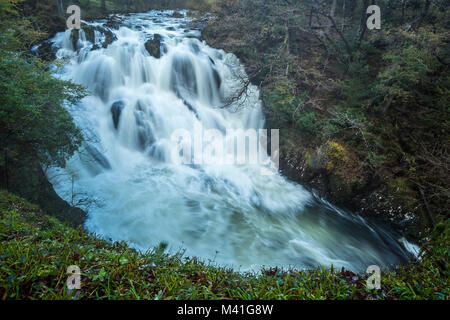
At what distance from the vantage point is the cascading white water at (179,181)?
6727 mm

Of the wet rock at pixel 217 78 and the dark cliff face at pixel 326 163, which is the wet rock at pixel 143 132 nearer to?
the wet rock at pixel 217 78

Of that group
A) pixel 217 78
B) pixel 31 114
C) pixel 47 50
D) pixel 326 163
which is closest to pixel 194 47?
pixel 217 78

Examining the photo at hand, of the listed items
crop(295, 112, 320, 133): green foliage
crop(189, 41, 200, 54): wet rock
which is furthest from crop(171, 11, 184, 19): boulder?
crop(295, 112, 320, 133): green foliage

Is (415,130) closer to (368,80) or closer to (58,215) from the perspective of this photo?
(368,80)

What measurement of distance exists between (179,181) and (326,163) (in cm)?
625

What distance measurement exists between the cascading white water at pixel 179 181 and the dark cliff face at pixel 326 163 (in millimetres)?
589

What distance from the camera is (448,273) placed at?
284cm

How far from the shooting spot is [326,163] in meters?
9.05

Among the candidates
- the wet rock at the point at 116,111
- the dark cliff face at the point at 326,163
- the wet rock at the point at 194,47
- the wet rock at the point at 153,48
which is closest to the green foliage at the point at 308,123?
the dark cliff face at the point at 326,163

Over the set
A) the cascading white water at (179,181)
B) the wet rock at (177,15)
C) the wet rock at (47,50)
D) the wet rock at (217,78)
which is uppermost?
the wet rock at (177,15)
